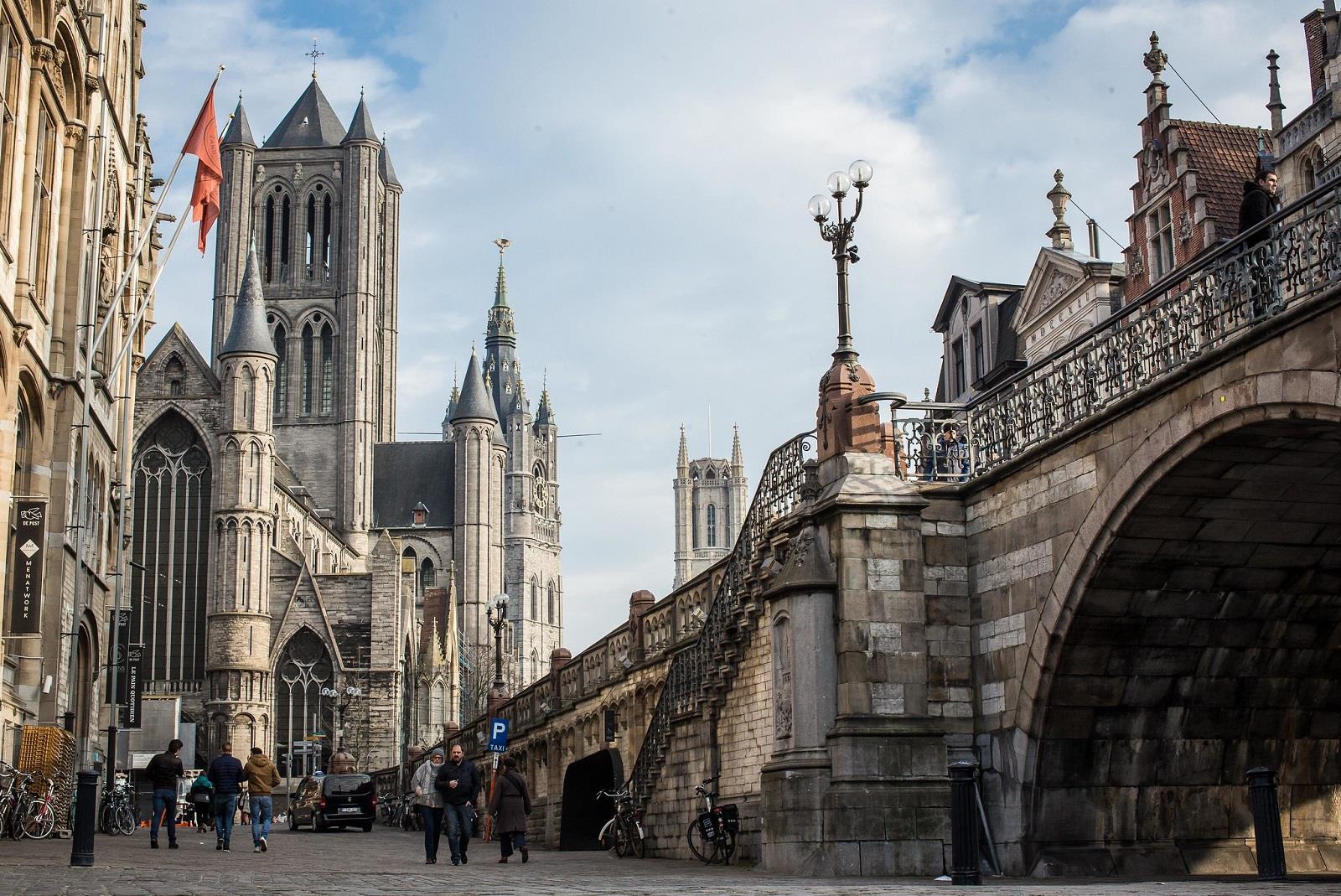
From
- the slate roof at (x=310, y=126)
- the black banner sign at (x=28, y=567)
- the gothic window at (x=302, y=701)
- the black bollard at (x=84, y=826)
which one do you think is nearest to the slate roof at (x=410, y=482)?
the slate roof at (x=310, y=126)

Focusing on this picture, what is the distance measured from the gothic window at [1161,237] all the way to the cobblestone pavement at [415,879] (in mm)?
13270

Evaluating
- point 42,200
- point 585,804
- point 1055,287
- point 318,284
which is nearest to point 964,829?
point 585,804

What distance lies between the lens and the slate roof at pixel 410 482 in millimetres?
102938

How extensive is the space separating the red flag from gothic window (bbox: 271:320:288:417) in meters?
57.9

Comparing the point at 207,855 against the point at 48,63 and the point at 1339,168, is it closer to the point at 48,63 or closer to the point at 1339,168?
the point at 48,63

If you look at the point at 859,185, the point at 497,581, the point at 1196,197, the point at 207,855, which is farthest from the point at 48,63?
the point at 497,581

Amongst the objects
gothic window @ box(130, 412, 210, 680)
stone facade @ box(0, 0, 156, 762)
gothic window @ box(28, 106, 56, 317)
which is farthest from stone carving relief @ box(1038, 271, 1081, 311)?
gothic window @ box(130, 412, 210, 680)

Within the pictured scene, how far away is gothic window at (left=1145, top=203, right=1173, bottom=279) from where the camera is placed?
27.4 metres

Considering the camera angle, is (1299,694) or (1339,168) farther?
(1339,168)

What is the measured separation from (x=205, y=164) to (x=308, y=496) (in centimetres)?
5781

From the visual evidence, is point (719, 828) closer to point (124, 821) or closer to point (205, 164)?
point (124, 821)

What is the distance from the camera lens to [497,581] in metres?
104

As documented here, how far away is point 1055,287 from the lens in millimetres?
29938

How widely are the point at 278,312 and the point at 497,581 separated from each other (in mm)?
23050
